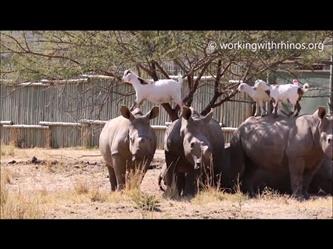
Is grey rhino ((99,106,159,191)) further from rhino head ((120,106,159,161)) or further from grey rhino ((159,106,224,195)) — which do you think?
grey rhino ((159,106,224,195))

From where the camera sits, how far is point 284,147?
9836 mm

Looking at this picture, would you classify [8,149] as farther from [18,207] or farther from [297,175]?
[18,207]

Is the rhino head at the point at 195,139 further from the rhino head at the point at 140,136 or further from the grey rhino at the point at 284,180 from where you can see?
the grey rhino at the point at 284,180

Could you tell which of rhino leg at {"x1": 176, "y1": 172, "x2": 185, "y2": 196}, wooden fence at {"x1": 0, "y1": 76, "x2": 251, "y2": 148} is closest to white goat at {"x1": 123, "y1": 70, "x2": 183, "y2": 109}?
rhino leg at {"x1": 176, "y1": 172, "x2": 185, "y2": 196}

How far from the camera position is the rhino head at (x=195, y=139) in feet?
30.8

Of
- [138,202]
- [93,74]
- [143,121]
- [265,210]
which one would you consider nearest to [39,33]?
[93,74]

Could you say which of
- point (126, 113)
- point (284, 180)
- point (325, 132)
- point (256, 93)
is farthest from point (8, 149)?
point (325, 132)

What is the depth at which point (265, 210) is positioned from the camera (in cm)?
818

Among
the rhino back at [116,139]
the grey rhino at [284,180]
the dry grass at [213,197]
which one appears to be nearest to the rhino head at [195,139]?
the dry grass at [213,197]

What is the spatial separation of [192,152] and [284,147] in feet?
4.82

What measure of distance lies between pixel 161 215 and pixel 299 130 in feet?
9.68

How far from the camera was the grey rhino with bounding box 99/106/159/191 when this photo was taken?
9703 mm

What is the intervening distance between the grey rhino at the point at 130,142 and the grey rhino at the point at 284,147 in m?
1.57

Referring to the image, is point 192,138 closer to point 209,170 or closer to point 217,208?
point 209,170
